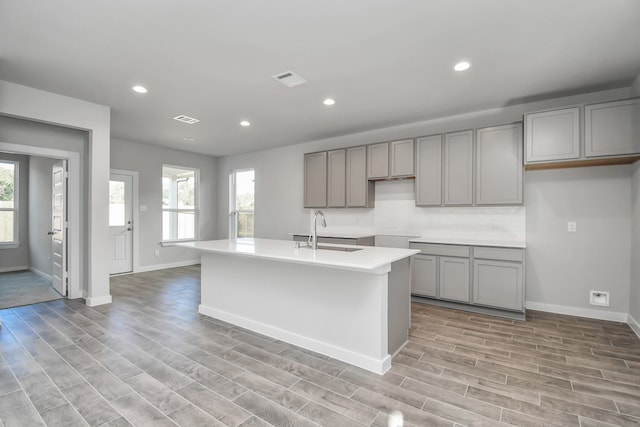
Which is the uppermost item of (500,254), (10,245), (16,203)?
(16,203)

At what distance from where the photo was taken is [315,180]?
557cm

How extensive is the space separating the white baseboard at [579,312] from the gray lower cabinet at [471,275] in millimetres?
589

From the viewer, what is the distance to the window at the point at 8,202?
240 inches

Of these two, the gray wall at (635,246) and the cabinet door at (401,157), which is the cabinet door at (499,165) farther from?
the gray wall at (635,246)

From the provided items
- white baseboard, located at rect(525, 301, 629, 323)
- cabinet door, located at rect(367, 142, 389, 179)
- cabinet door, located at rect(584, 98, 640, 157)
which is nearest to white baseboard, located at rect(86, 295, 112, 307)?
cabinet door, located at rect(367, 142, 389, 179)

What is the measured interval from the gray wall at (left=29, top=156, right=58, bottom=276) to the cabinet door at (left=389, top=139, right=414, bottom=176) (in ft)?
19.6

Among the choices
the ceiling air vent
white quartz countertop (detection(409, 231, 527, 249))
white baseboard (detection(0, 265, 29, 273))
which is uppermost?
the ceiling air vent

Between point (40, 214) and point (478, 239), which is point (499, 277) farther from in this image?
point (40, 214)

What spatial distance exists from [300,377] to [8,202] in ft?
24.3

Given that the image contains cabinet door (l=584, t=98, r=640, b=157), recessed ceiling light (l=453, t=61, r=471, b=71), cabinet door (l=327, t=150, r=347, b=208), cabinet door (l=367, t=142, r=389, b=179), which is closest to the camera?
recessed ceiling light (l=453, t=61, r=471, b=71)

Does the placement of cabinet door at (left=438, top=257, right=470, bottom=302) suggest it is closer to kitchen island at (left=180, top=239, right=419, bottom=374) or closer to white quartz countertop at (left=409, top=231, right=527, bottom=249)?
white quartz countertop at (left=409, top=231, right=527, bottom=249)

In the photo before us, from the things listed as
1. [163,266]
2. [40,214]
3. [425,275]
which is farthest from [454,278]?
[40,214]

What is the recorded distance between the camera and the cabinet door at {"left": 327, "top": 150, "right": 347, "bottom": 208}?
5.21 m

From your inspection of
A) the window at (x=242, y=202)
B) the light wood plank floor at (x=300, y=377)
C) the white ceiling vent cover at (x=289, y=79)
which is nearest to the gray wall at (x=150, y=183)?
the window at (x=242, y=202)
